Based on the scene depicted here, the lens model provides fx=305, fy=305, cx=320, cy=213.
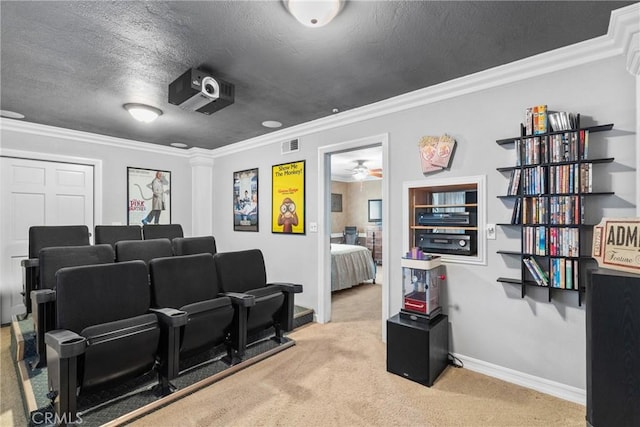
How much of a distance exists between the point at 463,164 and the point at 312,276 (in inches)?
87.1

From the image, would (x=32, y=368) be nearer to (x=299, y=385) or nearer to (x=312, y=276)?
(x=299, y=385)

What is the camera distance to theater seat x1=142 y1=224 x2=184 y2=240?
12.7 feet

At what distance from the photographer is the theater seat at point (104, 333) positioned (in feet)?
5.58

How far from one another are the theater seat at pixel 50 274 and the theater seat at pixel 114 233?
774 millimetres

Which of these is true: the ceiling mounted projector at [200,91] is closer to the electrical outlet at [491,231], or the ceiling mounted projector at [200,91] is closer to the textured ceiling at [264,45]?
the textured ceiling at [264,45]

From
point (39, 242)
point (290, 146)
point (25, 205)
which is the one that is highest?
point (290, 146)

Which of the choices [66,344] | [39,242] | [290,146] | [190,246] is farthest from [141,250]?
[290,146]

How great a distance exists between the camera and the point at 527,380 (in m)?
2.33

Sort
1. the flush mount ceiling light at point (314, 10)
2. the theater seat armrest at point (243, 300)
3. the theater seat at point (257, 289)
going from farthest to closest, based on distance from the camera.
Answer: the theater seat at point (257, 289)
the theater seat armrest at point (243, 300)
the flush mount ceiling light at point (314, 10)

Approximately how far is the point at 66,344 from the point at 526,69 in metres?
3.50

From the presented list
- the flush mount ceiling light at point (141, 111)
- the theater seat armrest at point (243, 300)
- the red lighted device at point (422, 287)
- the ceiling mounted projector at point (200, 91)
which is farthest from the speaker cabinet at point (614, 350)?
the flush mount ceiling light at point (141, 111)

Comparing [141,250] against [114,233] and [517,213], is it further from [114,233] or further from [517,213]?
[517,213]

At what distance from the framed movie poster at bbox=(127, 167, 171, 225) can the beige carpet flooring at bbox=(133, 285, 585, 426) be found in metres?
3.37

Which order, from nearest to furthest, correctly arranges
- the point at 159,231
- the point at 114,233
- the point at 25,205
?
the point at 114,233 < the point at 25,205 < the point at 159,231
